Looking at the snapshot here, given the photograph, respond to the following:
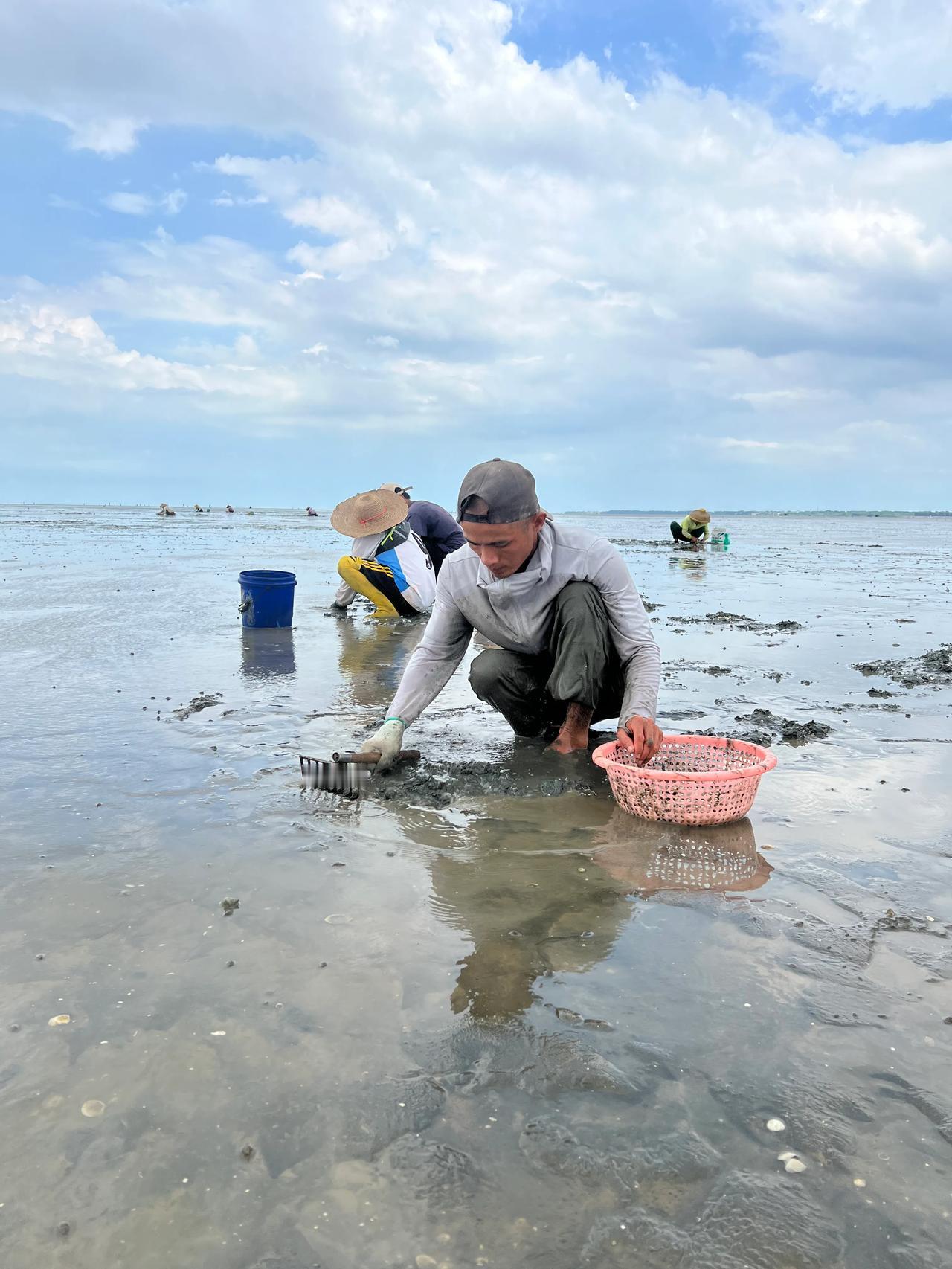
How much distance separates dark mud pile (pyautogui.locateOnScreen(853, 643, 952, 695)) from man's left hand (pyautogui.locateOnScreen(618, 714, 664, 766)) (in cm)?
318

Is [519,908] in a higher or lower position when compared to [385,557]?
lower

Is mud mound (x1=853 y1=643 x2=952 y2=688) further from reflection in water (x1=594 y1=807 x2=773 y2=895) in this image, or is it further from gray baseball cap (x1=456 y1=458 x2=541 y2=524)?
gray baseball cap (x1=456 y1=458 x2=541 y2=524)

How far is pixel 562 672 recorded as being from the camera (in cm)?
375

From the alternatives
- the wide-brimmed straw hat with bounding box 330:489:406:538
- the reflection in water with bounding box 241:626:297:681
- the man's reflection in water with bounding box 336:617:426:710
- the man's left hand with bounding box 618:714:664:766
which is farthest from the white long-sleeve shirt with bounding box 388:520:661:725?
the wide-brimmed straw hat with bounding box 330:489:406:538

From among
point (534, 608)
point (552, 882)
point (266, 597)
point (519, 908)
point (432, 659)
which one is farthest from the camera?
point (266, 597)

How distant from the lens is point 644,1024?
1.88 meters

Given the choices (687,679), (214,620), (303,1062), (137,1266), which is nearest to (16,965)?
(303,1062)

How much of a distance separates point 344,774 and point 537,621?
107cm

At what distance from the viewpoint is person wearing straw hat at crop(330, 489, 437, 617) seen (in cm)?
854

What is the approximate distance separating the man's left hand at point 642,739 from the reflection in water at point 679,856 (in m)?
0.25

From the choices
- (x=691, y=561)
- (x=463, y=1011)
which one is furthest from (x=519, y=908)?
(x=691, y=561)

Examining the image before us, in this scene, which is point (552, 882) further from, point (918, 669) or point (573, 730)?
point (918, 669)

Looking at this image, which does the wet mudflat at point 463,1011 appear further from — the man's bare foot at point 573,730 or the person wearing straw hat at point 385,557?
the person wearing straw hat at point 385,557

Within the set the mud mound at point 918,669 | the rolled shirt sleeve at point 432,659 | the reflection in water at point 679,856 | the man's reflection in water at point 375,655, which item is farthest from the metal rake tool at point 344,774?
the mud mound at point 918,669
